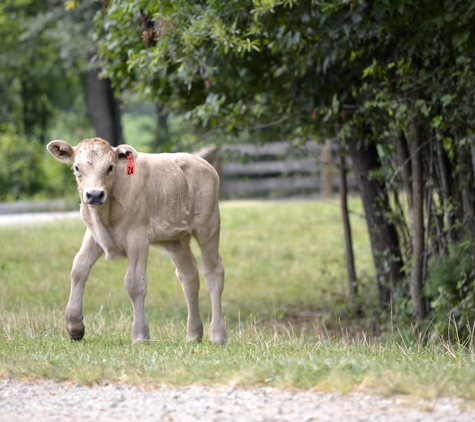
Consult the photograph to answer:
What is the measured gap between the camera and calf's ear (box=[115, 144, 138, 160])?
22.5ft

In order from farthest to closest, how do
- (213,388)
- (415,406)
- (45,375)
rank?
1. (45,375)
2. (213,388)
3. (415,406)

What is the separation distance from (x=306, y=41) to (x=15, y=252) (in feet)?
27.9

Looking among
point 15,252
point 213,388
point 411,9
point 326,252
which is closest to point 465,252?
point 411,9

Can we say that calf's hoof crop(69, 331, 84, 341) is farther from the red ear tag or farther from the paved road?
the paved road

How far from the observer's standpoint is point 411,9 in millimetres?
8438

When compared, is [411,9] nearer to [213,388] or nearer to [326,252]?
[213,388]

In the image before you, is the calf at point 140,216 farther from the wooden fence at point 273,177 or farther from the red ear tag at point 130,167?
the wooden fence at point 273,177

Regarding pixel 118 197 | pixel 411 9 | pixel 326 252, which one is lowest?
pixel 326 252

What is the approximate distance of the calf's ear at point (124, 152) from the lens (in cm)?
686

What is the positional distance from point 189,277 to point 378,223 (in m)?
4.44

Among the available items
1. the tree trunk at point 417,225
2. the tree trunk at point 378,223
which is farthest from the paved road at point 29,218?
the tree trunk at point 417,225

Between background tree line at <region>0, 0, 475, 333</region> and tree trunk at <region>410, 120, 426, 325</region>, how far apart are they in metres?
0.02

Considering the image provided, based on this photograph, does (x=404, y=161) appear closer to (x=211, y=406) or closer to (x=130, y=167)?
(x=130, y=167)

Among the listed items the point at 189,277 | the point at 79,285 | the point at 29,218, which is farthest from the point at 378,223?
the point at 29,218
